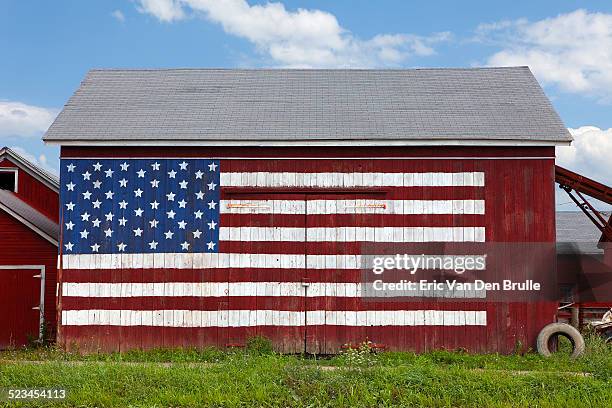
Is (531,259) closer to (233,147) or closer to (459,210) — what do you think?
Answer: (459,210)

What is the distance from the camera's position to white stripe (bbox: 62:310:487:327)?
14094mm

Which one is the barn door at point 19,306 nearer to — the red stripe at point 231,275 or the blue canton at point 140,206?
the red stripe at point 231,275

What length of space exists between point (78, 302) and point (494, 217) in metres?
10.2

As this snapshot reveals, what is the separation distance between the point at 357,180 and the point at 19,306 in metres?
9.55

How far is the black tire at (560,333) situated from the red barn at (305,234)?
0.33 m

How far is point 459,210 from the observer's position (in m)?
14.2

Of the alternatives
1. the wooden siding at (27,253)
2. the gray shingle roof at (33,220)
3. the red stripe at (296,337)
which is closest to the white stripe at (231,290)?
the red stripe at (296,337)

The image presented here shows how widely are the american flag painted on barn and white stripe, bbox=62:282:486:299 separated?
2 cm

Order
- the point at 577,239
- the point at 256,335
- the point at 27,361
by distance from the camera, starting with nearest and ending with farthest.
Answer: the point at 27,361 < the point at 256,335 < the point at 577,239

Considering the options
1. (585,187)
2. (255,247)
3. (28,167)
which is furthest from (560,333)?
(28,167)

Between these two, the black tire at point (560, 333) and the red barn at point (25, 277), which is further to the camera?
the red barn at point (25, 277)

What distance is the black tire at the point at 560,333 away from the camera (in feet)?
44.4

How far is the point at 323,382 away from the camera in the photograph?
10398 mm

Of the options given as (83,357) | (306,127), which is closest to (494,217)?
(306,127)
